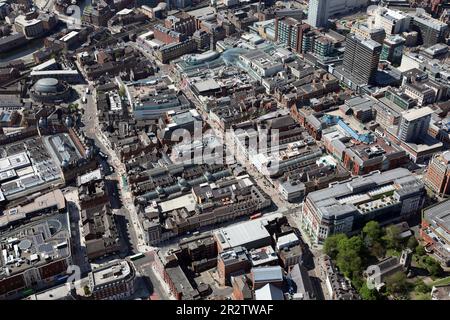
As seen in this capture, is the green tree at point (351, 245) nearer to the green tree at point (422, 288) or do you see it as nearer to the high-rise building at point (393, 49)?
the green tree at point (422, 288)

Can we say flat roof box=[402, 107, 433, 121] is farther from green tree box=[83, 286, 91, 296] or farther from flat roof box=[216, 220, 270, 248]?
green tree box=[83, 286, 91, 296]

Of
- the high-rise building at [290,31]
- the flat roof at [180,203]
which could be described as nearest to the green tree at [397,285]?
the flat roof at [180,203]

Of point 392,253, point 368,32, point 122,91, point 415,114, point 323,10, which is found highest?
point 323,10

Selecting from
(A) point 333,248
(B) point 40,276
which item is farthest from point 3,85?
(A) point 333,248

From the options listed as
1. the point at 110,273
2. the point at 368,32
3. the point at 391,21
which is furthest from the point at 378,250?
the point at 391,21

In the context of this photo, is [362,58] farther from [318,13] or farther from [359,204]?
[359,204]

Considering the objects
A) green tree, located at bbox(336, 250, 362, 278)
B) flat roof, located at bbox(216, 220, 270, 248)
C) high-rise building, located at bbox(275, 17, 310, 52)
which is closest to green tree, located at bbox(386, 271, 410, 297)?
green tree, located at bbox(336, 250, 362, 278)

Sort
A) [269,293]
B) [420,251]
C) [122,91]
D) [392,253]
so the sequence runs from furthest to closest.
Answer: [122,91] → [392,253] → [420,251] → [269,293]

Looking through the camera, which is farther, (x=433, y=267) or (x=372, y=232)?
(x=372, y=232)
